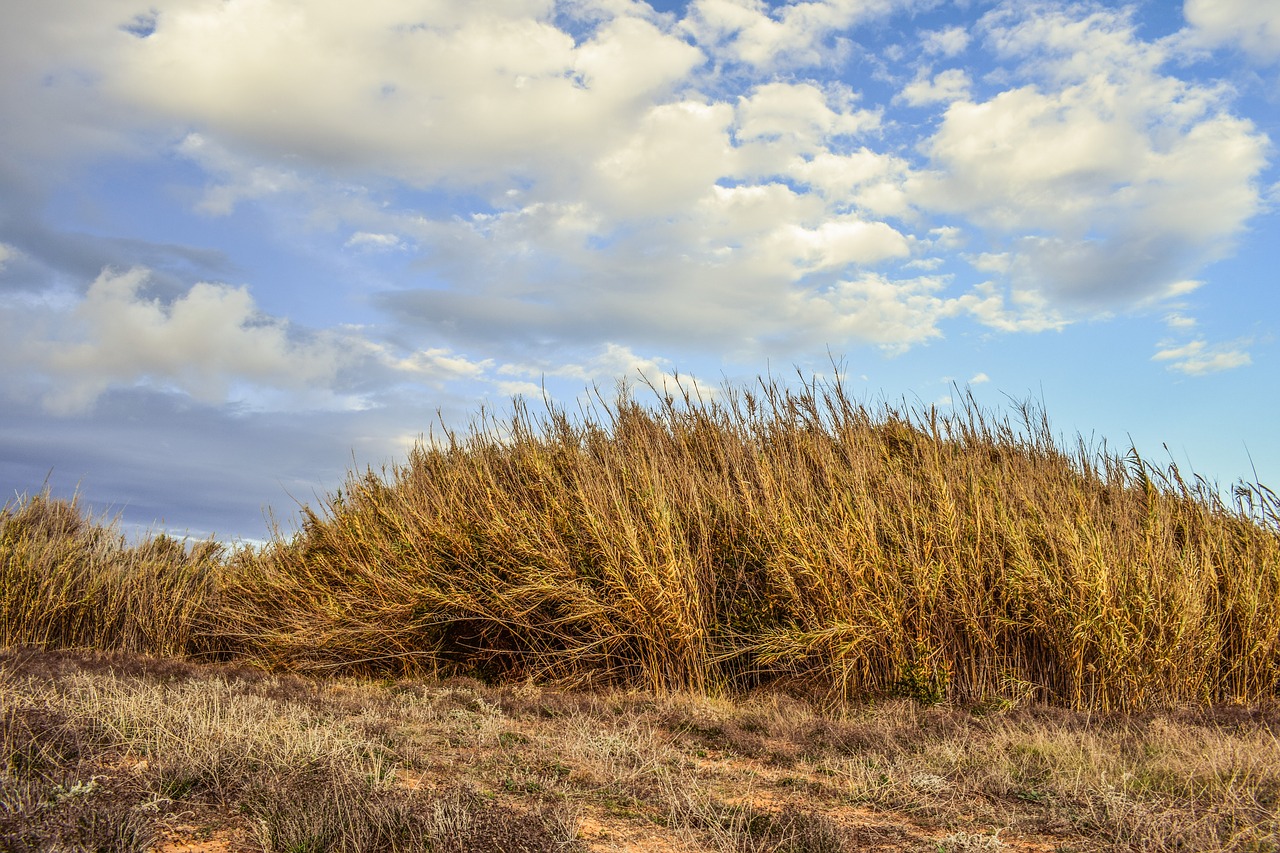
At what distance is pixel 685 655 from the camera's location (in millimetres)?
7715

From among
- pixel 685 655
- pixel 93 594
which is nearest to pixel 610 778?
pixel 685 655

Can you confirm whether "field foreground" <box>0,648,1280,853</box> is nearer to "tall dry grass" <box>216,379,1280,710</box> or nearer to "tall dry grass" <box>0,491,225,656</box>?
"tall dry grass" <box>216,379,1280,710</box>

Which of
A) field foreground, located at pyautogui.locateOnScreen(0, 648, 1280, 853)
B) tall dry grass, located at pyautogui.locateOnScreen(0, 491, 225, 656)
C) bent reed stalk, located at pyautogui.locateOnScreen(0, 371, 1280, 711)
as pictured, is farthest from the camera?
tall dry grass, located at pyautogui.locateOnScreen(0, 491, 225, 656)

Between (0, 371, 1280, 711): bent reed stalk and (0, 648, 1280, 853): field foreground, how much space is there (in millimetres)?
784

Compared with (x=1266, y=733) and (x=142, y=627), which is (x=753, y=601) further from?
(x=142, y=627)

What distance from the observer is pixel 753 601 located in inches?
312

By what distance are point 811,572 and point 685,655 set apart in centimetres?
145

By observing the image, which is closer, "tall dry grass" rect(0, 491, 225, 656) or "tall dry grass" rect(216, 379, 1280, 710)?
"tall dry grass" rect(216, 379, 1280, 710)

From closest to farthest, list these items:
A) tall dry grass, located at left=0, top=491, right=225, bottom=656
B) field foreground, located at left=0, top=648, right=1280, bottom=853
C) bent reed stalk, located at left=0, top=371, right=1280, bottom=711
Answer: field foreground, located at left=0, top=648, right=1280, bottom=853 → bent reed stalk, located at left=0, top=371, right=1280, bottom=711 → tall dry grass, located at left=0, top=491, right=225, bottom=656

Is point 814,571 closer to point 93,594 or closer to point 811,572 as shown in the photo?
point 811,572

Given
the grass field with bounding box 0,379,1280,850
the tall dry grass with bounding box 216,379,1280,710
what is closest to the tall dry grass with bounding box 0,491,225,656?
the grass field with bounding box 0,379,1280,850

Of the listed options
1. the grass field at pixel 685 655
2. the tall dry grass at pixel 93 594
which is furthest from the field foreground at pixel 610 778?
the tall dry grass at pixel 93 594

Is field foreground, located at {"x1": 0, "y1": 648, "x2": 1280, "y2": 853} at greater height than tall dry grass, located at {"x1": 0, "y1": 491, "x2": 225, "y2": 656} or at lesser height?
lesser

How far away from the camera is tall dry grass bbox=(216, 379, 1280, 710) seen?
720cm
